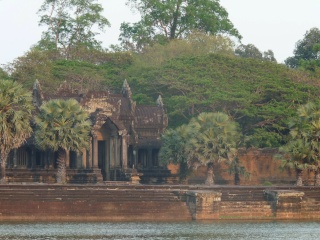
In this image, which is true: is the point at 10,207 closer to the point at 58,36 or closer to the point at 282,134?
the point at 282,134

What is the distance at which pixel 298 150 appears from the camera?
64.2 m

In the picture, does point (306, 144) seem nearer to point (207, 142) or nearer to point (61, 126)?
point (207, 142)

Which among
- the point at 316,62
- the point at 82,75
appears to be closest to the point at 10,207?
the point at 82,75

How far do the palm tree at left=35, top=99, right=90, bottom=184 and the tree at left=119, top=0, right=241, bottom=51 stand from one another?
39459 millimetres

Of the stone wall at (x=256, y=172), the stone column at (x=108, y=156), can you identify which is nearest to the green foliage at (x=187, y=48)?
the stone wall at (x=256, y=172)

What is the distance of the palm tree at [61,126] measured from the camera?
62.9 m

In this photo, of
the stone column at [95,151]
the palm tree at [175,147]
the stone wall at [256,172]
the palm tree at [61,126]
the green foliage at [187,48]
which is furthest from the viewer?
the green foliage at [187,48]

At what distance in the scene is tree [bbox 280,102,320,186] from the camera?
6397cm

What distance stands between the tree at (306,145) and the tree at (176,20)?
125 feet

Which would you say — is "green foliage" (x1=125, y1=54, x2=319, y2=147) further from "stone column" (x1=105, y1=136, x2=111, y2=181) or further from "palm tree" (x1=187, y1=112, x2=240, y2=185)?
"stone column" (x1=105, y1=136, x2=111, y2=181)

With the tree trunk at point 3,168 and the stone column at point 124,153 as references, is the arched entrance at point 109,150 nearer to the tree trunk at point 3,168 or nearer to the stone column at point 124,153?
the stone column at point 124,153

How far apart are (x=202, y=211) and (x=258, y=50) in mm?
67988

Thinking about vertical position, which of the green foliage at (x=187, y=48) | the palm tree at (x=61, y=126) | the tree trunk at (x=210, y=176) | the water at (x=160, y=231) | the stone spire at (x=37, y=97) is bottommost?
the water at (x=160, y=231)

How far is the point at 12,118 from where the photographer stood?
199 feet
